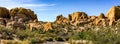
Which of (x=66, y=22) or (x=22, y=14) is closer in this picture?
(x=22, y=14)

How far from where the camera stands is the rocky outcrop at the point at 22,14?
116625mm

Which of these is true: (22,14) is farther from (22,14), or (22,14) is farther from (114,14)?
(114,14)

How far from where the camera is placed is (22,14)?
388 ft

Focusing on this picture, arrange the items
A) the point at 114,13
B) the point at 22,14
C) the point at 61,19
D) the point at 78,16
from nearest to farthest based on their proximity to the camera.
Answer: the point at 114,13 < the point at 22,14 < the point at 78,16 < the point at 61,19

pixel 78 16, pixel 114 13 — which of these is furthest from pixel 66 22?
pixel 114 13

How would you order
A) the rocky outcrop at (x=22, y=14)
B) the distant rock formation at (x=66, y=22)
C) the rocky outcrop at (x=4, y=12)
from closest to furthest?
1. the distant rock formation at (x=66, y=22)
2. the rocky outcrop at (x=4, y=12)
3. the rocky outcrop at (x=22, y=14)

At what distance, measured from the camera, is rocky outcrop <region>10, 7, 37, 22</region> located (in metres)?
117

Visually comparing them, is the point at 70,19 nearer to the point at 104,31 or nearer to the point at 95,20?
the point at 95,20

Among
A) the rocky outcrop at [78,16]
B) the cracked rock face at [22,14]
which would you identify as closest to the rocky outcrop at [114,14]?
the rocky outcrop at [78,16]

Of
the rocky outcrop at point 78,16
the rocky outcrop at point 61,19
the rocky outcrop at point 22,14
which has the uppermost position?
the rocky outcrop at point 22,14

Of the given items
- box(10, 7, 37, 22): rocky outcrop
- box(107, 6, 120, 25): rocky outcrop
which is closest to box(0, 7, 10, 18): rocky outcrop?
box(10, 7, 37, 22): rocky outcrop

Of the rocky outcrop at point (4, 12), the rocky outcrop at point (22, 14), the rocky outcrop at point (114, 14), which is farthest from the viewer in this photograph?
the rocky outcrop at point (22, 14)

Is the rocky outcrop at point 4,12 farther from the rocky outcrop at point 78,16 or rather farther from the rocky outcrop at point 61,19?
the rocky outcrop at point 78,16

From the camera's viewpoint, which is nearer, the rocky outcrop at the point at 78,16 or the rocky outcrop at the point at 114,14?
the rocky outcrop at the point at 114,14
